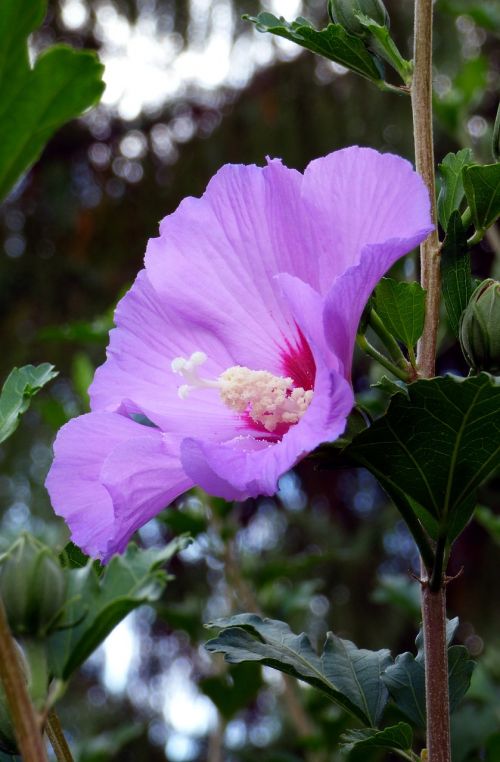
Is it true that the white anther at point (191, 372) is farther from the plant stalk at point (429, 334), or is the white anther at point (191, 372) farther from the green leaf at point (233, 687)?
the green leaf at point (233, 687)

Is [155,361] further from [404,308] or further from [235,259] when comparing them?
[404,308]

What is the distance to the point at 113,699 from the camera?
338 cm

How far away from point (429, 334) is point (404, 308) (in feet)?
0.11

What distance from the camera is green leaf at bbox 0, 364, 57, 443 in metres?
0.67

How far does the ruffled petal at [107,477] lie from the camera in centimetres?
69

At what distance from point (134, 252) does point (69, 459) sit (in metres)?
2.99

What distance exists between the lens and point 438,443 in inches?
25.9

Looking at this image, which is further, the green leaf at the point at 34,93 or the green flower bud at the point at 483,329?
the green flower bud at the point at 483,329

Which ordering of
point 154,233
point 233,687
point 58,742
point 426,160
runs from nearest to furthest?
point 58,742 < point 426,160 < point 233,687 < point 154,233

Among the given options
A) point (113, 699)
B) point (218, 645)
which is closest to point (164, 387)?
point (218, 645)

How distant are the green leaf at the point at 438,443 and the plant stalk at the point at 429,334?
0.06m

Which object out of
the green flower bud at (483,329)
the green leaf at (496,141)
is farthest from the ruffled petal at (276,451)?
the green leaf at (496,141)

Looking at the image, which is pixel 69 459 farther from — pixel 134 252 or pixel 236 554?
pixel 134 252

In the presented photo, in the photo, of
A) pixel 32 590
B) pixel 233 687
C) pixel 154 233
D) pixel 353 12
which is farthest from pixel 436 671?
pixel 154 233
